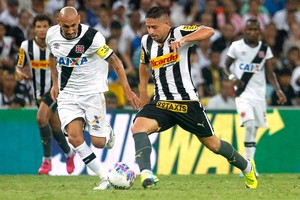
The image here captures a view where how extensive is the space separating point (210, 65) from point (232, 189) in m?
9.78

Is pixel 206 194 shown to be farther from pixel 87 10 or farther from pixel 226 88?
pixel 87 10

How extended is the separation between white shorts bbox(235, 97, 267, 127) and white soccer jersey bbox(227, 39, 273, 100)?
0.09 meters

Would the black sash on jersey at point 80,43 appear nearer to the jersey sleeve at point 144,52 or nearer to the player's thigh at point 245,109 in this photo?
the jersey sleeve at point 144,52

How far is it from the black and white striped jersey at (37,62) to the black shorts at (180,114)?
4352 mm

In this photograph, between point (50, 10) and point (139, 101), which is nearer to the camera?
point (139, 101)

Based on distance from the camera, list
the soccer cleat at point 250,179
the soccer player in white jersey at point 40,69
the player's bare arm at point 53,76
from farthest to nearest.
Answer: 1. the soccer player in white jersey at point 40,69
2. the player's bare arm at point 53,76
3. the soccer cleat at point 250,179

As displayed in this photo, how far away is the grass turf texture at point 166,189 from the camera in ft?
35.6

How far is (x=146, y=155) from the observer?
11242mm

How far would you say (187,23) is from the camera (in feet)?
75.2

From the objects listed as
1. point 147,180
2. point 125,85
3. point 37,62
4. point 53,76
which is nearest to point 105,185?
point 147,180

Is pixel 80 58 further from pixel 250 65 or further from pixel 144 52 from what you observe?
pixel 250 65

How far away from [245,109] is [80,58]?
445cm

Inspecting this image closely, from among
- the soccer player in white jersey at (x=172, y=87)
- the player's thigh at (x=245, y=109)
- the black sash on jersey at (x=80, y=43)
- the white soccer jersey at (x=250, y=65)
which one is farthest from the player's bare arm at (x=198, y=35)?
the player's thigh at (x=245, y=109)

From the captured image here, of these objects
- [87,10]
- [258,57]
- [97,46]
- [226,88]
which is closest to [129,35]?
[87,10]
